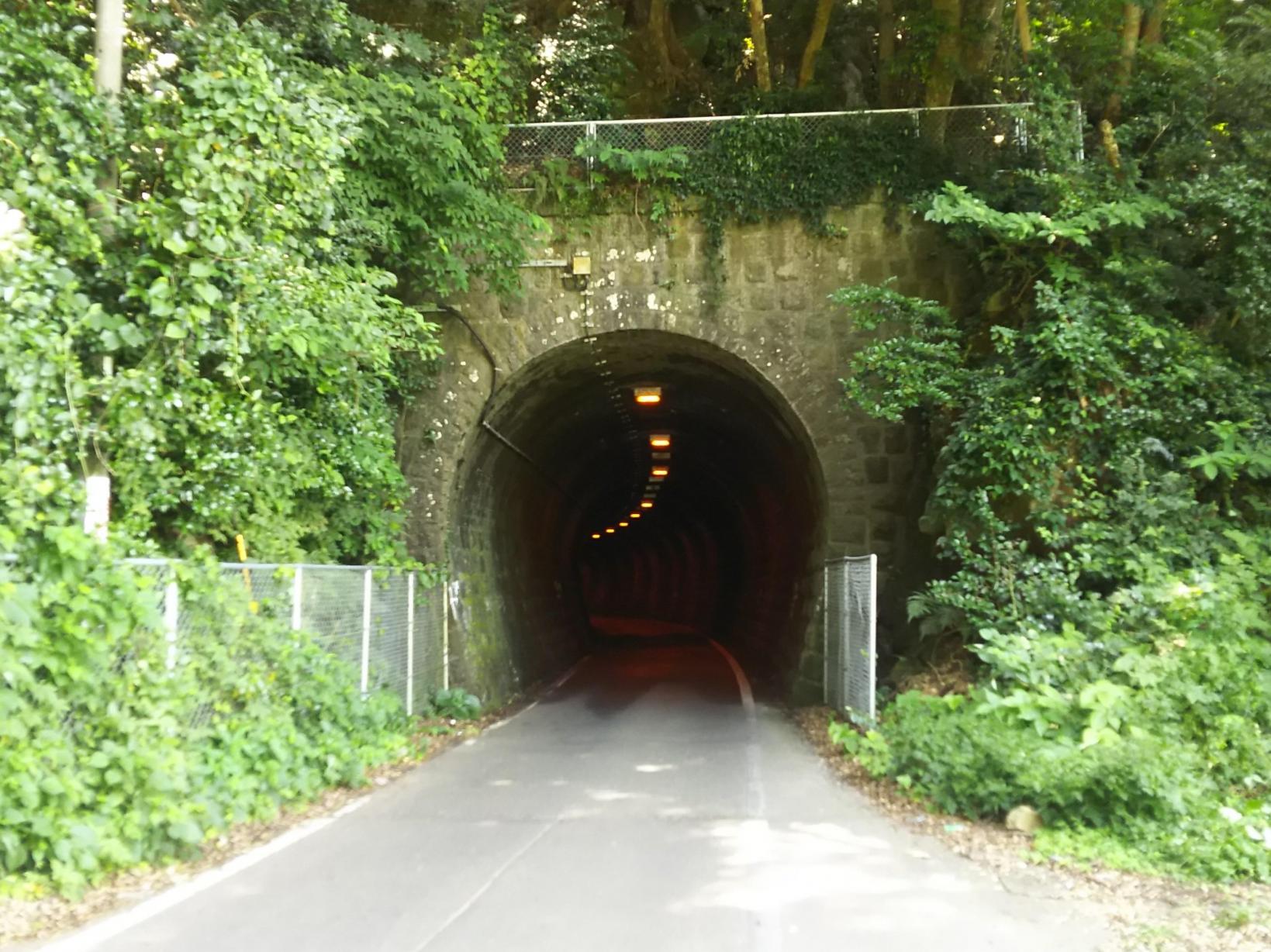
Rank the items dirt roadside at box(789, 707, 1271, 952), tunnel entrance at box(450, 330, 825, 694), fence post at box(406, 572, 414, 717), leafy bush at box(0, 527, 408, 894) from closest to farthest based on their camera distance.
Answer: dirt roadside at box(789, 707, 1271, 952) → leafy bush at box(0, 527, 408, 894) → fence post at box(406, 572, 414, 717) → tunnel entrance at box(450, 330, 825, 694)

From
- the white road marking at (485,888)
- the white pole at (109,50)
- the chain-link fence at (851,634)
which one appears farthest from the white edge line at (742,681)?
the white pole at (109,50)

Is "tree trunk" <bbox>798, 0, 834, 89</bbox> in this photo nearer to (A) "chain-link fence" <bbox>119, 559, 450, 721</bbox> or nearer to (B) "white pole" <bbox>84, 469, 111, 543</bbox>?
(A) "chain-link fence" <bbox>119, 559, 450, 721</bbox>

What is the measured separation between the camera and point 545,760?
937 cm

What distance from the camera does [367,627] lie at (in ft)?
31.8

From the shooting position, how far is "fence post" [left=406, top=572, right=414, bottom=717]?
10.9 m

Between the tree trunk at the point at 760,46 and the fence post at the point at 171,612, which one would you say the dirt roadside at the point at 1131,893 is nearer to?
the fence post at the point at 171,612

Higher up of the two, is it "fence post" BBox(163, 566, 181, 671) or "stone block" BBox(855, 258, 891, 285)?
"stone block" BBox(855, 258, 891, 285)

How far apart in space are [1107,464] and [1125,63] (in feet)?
17.2

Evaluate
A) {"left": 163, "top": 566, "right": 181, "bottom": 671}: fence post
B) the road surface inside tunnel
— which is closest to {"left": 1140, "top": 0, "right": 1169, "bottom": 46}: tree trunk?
the road surface inside tunnel

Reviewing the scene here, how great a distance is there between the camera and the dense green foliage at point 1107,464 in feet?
22.8

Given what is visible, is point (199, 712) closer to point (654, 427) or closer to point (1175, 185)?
point (1175, 185)

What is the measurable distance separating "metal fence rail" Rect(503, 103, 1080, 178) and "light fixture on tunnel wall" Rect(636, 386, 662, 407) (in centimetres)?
476

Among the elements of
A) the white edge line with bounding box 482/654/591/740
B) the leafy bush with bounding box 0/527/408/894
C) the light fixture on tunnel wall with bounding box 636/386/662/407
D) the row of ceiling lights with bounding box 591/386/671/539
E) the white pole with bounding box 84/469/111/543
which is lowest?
the white edge line with bounding box 482/654/591/740

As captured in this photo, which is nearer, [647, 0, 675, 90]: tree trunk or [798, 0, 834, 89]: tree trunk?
[798, 0, 834, 89]: tree trunk
